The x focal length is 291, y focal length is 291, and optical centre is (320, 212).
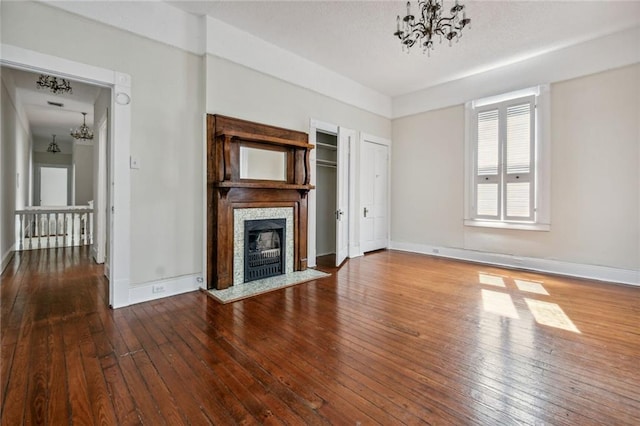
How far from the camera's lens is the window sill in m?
4.68

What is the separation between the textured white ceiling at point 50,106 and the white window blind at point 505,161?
677cm

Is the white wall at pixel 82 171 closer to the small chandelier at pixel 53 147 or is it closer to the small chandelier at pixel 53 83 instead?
the small chandelier at pixel 53 147

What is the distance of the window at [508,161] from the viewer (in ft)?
15.3

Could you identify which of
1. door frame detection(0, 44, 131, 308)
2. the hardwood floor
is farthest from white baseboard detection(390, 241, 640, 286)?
door frame detection(0, 44, 131, 308)

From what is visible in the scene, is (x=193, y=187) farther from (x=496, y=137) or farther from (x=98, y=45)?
(x=496, y=137)

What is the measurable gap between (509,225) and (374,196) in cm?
252

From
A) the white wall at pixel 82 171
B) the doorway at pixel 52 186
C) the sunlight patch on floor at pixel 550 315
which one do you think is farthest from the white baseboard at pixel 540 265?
the doorway at pixel 52 186

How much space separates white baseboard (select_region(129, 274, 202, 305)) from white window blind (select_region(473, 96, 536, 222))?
16.2 feet

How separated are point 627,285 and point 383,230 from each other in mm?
3871

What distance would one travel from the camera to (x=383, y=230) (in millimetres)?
6633

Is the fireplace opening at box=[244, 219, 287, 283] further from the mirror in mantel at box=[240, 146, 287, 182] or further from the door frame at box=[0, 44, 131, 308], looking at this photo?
the door frame at box=[0, 44, 131, 308]

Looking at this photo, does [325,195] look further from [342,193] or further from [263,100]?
[263,100]

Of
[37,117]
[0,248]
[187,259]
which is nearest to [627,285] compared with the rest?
[187,259]

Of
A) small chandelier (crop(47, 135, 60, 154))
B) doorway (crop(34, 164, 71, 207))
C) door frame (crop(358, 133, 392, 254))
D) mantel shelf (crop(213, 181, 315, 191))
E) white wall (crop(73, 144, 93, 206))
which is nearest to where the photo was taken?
mantel shelf (crop(213, 181, 315, 191))
